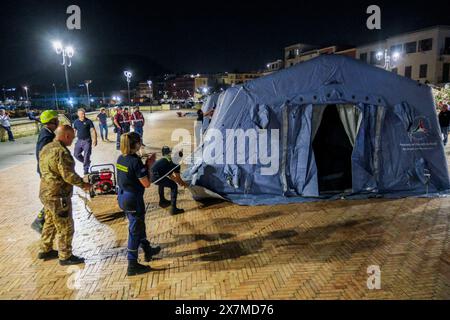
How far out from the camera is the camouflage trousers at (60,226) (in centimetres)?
429

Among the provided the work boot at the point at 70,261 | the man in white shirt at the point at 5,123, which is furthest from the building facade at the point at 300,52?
the work boot at the point at 70,261

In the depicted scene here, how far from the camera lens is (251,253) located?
4.87 m

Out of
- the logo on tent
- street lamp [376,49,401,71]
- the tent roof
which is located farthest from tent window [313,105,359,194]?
street lamp [376,49,401,71]

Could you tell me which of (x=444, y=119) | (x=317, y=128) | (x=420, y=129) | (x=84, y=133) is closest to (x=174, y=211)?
(x=317, y=128)

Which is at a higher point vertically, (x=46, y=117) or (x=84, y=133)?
(x=46, y=117)

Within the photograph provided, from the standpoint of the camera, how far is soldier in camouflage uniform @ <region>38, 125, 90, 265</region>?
418cm

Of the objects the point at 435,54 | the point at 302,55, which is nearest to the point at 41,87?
the point at 302,55

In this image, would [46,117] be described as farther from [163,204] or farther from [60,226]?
[163,204]

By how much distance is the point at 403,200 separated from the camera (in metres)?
7.05

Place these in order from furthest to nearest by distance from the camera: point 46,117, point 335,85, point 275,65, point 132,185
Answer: point 275,65
point 335,85
point 46,117
point 132,185

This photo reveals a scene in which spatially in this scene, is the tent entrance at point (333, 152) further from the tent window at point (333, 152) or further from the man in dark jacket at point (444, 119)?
the man in dark jacket at point (444, 119)

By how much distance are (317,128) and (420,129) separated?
2.23 metres
